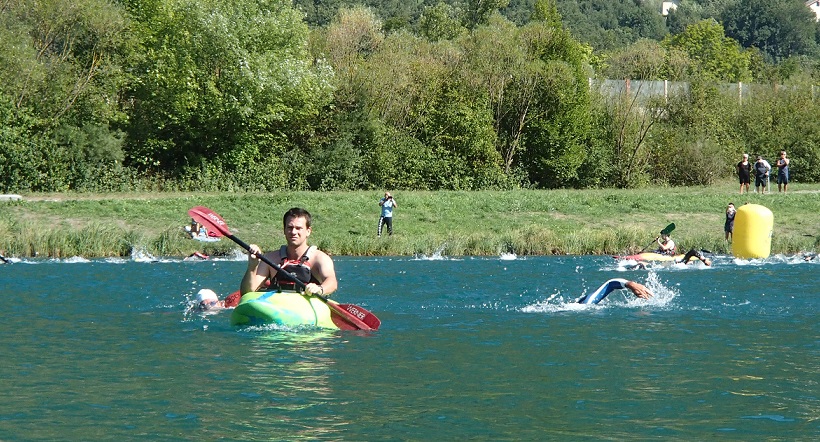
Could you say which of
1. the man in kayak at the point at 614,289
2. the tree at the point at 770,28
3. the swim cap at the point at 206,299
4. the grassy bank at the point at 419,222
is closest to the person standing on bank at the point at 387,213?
the grassy bank at the point at 419,222

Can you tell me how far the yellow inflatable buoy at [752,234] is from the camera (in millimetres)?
28578

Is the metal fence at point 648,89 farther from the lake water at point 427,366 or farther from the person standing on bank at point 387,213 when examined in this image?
the lake water at point 427,366

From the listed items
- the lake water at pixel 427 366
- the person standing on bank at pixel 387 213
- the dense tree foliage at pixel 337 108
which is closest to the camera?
the lake water at pixel 427 366

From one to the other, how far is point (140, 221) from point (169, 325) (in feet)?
55.0

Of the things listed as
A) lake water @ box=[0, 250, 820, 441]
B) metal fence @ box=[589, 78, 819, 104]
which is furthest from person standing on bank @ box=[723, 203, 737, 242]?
metal fence @ box=[589, 78, 819, 104]

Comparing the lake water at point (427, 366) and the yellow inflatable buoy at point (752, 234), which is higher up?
the yellow inflatable buoy at point (752, 234)

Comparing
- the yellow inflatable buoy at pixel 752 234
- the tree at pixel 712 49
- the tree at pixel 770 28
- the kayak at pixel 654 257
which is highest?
the tree at pixel 770 28

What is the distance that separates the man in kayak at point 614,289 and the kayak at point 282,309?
461cm

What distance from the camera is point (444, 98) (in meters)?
47.0

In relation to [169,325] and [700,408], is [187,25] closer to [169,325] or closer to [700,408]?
[169,325]

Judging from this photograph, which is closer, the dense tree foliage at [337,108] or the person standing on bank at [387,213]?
the person standing on bank at [387,213]

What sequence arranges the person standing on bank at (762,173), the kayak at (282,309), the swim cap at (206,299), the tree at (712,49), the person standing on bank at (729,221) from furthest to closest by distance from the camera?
1. the tree at (712,49)
2. the person standing on bank at (762,173)
3. the person standing on bank at (729,221)
4. the swim cap at (206,299)
5. the kayak at (282,309)

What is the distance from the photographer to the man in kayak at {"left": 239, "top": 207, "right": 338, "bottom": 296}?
46.5ft

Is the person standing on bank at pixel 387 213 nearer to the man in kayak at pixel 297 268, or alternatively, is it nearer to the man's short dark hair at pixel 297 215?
the man in kayak at pixel 297 268
